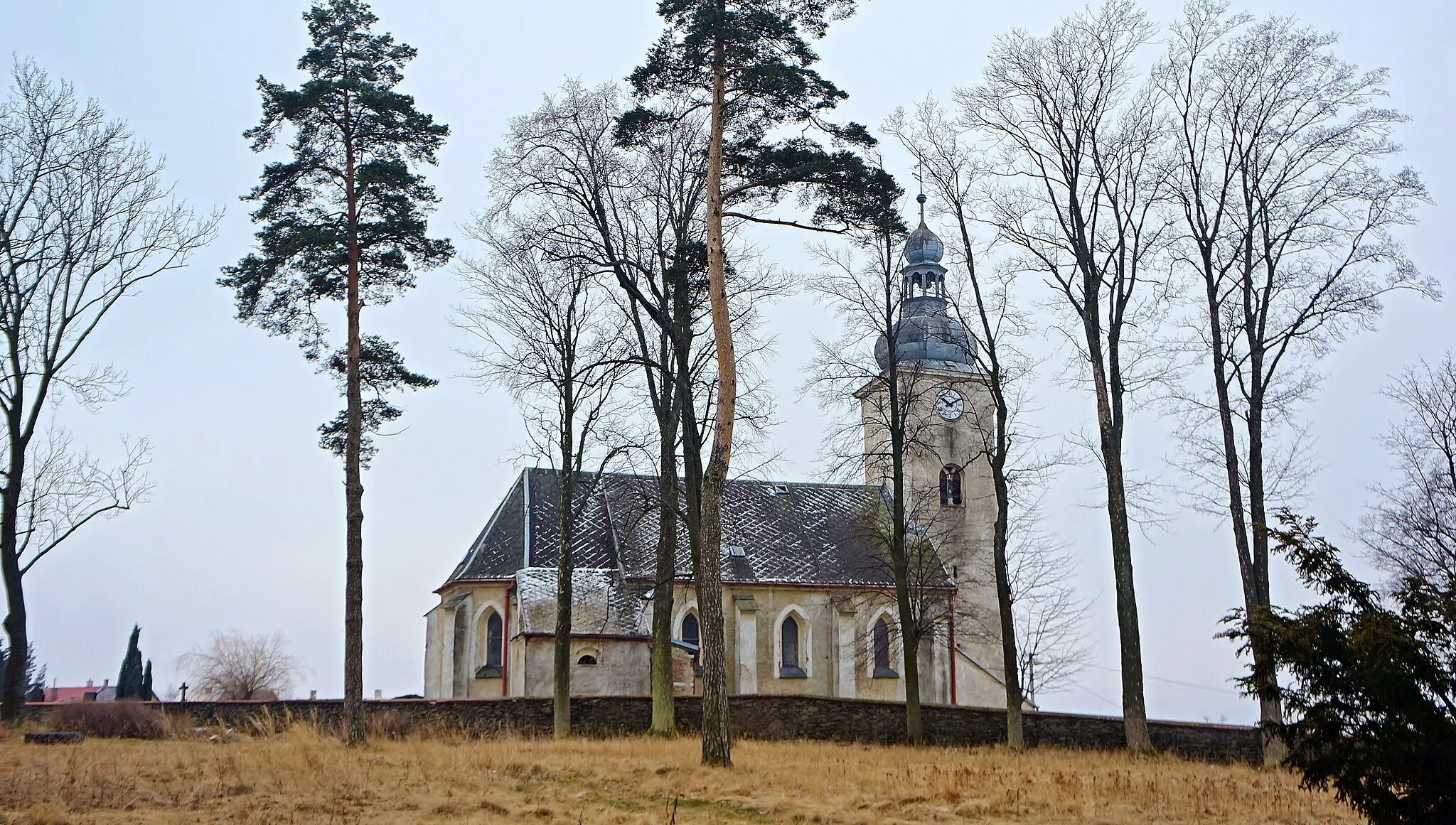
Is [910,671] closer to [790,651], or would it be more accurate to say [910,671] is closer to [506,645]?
[790,651]

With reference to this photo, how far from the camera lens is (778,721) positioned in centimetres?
2578

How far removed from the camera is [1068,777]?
47.5 ft

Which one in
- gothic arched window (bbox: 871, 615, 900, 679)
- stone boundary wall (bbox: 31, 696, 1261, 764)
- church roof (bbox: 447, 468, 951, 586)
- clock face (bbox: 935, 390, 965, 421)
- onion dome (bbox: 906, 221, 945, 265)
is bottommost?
stone boundary wall (bbox: 31, 696, 1261, 764)

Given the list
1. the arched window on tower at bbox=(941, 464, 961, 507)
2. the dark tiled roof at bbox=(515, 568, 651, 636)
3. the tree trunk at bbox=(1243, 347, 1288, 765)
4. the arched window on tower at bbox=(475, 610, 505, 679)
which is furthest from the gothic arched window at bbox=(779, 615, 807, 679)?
the tree trunk at bbox=(1243, 347, 1288, 765)

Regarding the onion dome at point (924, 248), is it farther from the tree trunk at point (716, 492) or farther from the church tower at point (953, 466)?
the tree trunk at point (716, 492)

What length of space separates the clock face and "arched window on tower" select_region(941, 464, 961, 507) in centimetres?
173

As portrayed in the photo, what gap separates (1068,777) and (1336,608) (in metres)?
5.84

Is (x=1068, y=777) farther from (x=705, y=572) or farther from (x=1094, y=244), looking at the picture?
(x=1094, y=244)

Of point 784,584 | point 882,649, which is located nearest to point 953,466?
point 882,649

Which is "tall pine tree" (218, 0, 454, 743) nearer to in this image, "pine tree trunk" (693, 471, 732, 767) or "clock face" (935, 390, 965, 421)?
"pine tree trunk" (693, 471, 732, 767)

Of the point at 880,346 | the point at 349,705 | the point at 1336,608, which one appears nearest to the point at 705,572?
the point at 349,705

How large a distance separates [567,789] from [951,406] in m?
30.8

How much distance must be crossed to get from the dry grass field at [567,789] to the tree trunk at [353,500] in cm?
197

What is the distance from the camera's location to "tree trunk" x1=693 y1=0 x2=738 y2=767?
15414 mm
